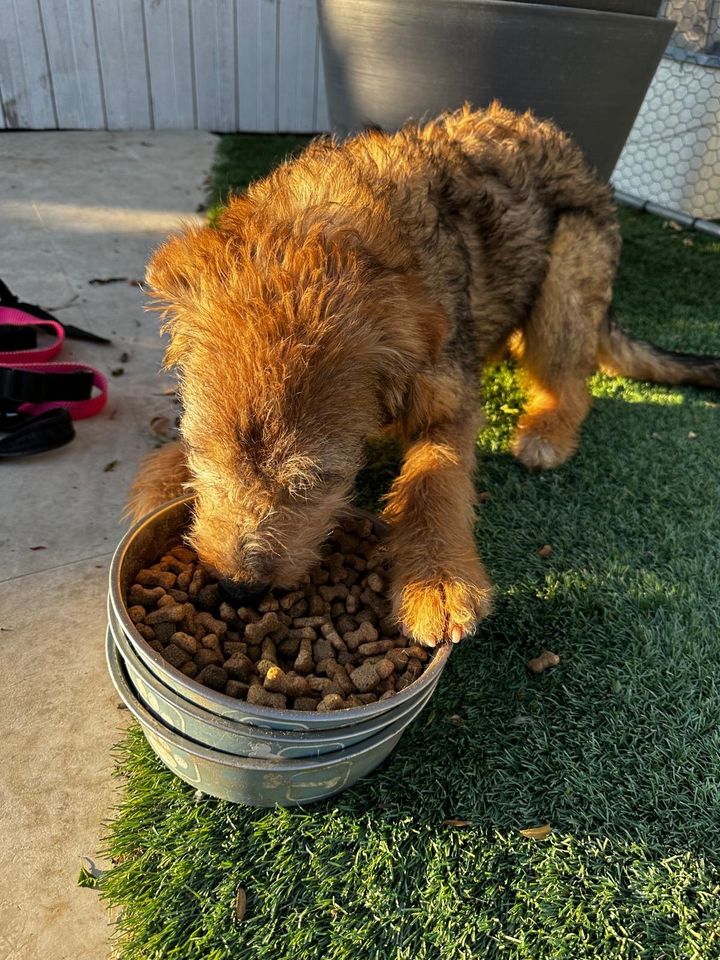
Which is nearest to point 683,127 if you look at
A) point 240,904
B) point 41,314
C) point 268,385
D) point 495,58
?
point 495,58

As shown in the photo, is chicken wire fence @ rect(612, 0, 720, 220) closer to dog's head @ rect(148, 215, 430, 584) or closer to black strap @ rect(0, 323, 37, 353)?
black strap @ rect(0, 323, 37, 353)

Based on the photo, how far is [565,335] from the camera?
12.2 ft

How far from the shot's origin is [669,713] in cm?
240

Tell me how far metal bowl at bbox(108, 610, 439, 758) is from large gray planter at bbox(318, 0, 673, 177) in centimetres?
375

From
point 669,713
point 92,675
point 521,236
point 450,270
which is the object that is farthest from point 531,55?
point 92,675

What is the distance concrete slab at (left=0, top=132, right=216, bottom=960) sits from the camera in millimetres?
1907


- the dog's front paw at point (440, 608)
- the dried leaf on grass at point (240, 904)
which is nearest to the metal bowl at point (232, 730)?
the dog's front paw at point (440, 608)

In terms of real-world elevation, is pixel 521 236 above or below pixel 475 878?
above

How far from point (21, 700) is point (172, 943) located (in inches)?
36.3

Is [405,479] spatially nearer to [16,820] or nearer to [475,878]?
[475,878]

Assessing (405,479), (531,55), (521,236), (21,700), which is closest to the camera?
(21,700)

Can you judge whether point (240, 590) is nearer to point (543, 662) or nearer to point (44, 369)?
point (543, 662)

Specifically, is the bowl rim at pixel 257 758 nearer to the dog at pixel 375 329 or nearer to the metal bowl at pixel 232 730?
the metal bowl at pixel 232 730

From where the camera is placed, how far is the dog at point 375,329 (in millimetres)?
1841
